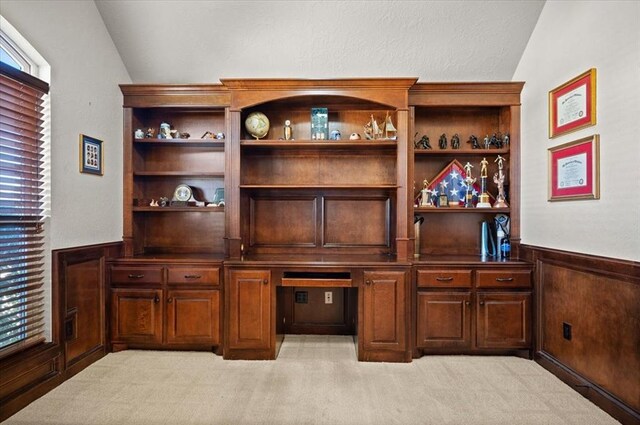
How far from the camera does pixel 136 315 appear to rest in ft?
9.43

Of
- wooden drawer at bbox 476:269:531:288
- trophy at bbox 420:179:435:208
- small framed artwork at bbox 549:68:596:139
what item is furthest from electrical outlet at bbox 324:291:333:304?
small framed artwork at bbox 549:68:596:139

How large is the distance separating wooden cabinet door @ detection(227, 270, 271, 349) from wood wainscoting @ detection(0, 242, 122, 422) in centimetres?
111

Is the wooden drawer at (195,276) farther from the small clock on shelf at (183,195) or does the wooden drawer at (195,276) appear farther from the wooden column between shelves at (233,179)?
the small clock on shelf at (183,195)

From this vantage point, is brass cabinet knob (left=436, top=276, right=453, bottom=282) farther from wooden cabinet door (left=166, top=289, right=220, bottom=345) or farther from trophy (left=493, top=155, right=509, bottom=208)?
wooden cabinet door (left=166, top=289, right=220, bottom=345)

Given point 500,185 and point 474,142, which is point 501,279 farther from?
point 474,142

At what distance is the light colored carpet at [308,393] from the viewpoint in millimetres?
1993

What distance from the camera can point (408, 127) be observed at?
297 centimetres

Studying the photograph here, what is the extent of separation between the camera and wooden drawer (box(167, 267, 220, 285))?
2859 mm

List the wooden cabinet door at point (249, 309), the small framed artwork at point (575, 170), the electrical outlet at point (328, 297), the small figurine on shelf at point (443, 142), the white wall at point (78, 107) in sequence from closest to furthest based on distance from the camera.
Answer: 1. the small framed artwork at point (575, 170)
2. the white wall at point (78, 107)
3. the wooden cabinet door at point (249, 309)
4. the small figurine on shelf at point (443, 142)
5. the electrical outlet at point (328, 297)

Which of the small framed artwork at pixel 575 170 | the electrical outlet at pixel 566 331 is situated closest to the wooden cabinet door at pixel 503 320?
the electrical outlet at pixel 566 331

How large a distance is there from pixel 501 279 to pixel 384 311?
1035mm

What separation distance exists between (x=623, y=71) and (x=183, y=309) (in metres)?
3.58

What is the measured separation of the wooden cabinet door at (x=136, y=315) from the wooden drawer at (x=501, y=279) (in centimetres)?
278

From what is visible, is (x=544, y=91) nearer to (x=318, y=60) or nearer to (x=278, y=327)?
(x=318, y=60)
